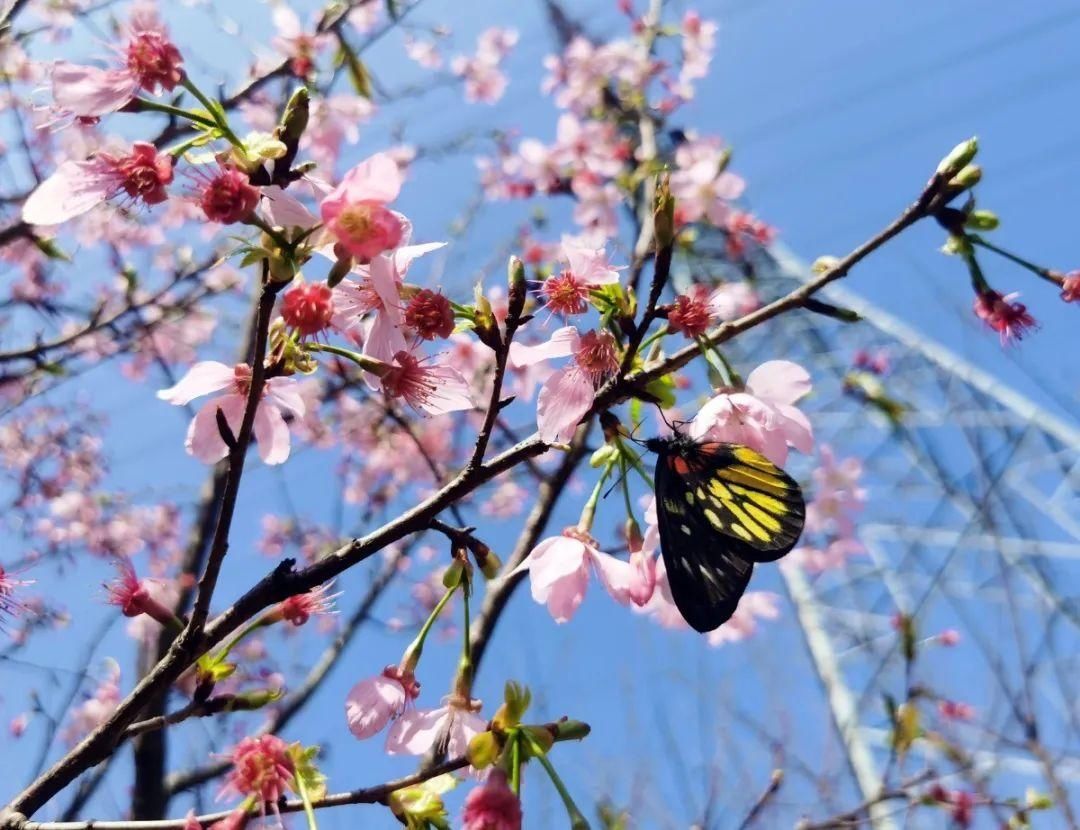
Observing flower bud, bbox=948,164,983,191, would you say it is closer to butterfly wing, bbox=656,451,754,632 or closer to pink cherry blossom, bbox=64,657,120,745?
butterfly wing, bbox=656,451,754,632

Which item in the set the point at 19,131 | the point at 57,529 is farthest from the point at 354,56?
the point at 57,529

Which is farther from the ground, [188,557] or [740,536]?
[188,557]

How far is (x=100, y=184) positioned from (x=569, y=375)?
65cm

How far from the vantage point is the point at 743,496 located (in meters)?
1.11

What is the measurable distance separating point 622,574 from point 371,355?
1.64ft

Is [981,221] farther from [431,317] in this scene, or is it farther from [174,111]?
[174,111]

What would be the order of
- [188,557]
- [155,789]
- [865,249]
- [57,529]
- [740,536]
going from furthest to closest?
1. [57,529]
2. [188,557]
3. [155,789]
4. [865,249]
5. [740,536]

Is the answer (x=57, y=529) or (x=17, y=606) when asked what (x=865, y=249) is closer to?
(x=17, y=606)

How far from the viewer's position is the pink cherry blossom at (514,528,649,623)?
122 cm

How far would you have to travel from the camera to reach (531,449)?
43.6 inches

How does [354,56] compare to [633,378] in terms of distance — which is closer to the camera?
[633,378]

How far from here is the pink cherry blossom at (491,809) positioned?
861 mm

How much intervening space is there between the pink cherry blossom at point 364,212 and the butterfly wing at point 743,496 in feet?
1.63

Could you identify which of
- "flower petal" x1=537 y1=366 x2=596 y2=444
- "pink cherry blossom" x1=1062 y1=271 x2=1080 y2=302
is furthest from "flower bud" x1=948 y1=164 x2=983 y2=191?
"flower petal" x1=537 y1=366 x2=596 y2=444
